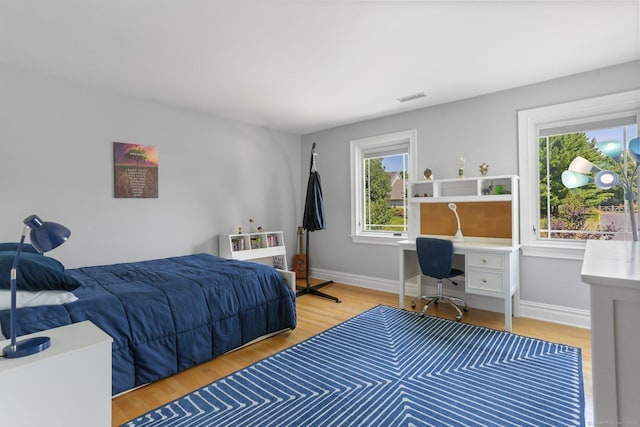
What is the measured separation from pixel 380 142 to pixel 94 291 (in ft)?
11.9

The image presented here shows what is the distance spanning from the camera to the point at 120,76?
2926mm

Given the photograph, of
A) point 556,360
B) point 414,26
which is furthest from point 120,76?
point 556,360

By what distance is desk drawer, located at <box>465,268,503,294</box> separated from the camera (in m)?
3.04

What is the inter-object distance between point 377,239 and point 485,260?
1593mm

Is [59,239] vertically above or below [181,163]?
below

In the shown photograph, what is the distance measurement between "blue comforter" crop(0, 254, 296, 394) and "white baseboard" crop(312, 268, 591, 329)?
1.84m

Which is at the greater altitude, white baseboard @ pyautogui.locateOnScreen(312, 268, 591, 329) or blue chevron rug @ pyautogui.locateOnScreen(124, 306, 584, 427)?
white baseboard @ pyautogui.locateOnScreen(312, 268, 591, 329)

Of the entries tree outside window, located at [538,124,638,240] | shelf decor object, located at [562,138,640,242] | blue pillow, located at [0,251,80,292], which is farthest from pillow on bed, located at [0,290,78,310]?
tree outside window, located at [538,124,638,240]

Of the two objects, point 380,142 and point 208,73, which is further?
point 380,142

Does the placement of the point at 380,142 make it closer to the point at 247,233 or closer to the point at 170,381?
the point at 247,233

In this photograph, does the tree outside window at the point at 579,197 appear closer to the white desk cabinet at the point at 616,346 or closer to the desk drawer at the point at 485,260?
the desk drawer at the point at 485,260

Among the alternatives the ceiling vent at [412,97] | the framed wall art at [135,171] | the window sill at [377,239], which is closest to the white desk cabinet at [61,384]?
the framed wall art at [135,171]

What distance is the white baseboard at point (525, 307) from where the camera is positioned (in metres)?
3.03

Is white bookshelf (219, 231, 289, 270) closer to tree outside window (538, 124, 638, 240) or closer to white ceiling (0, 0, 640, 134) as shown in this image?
white ceiling (0, 0, 640, 134)
